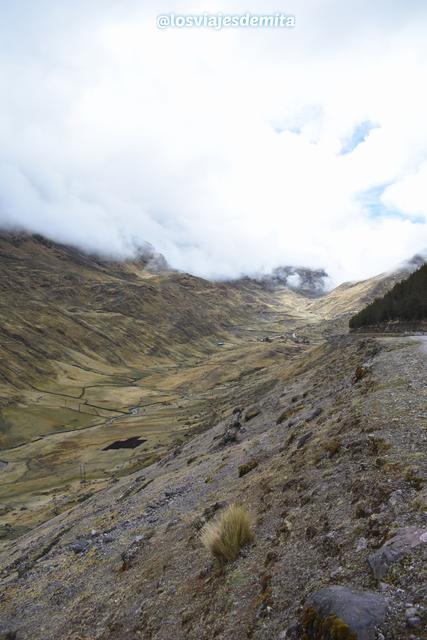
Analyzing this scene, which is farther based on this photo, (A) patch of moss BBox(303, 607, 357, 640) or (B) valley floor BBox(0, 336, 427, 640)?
(B) valley floor BBox(0, 336, 427, 640)

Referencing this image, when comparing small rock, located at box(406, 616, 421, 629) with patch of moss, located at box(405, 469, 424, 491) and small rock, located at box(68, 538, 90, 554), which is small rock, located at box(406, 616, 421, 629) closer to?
patch of moss, located at box(405, 469, 424, 491)

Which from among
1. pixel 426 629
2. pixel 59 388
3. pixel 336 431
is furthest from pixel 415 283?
pixel 59 388

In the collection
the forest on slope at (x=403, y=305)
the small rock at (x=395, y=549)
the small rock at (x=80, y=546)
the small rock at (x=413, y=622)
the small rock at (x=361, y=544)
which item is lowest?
the small rock at (x=80, y=546)

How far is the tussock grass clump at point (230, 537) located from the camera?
11547mm

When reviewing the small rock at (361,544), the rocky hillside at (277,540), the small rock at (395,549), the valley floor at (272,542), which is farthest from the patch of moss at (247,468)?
the small rock at (395,549)

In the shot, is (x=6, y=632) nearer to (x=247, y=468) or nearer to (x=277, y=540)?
(x=247, y=468)

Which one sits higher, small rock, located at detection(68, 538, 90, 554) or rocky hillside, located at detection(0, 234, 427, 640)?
rocky hillside, located at detection(0, 234, 427, 640)

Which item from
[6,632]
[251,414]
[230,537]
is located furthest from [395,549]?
[251,414]

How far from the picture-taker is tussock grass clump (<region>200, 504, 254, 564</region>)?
1155 centimetres

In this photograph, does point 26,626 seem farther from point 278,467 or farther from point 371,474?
point 371,474

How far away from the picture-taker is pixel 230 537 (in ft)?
38.4

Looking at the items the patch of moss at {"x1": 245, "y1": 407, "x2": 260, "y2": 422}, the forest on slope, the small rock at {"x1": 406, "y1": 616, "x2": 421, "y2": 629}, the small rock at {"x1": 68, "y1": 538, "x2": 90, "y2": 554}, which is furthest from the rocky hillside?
A: the forest on slope

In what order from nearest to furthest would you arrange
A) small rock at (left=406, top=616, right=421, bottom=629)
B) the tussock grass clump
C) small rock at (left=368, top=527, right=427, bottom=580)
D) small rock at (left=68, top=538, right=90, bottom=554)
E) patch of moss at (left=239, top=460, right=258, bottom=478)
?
small rock at (left=406, top=616, right=421, bottom=629)
small rock at (left=368, top=527, right=427, bottom=580)
the tussock grass clump
patch of moss at (left=239, top=460, right=258, bottom=478)
small rock at (left=68, top=538, right=90, bottom=554)

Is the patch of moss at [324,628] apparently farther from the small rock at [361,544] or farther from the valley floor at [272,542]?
the small rock at [361,544]
